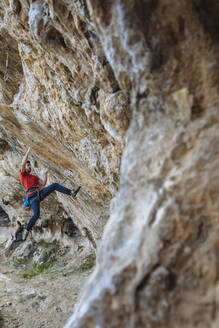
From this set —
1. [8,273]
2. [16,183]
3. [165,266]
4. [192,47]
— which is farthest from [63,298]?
[192,47]

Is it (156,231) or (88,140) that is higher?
(88,140)

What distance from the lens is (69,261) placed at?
29.1 feet

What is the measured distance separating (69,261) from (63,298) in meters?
2.30

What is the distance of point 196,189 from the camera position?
1762 mm

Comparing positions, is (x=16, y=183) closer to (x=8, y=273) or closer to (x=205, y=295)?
(x=8, y=273)

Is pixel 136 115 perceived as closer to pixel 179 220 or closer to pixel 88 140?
pixel 179 220

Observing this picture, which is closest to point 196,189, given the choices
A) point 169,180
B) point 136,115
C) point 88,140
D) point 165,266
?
point 169,180

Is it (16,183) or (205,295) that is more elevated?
(16,183)

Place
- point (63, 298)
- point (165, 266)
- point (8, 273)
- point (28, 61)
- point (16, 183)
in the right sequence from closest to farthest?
point (165, 266) < point (28, 61) < point (63, 298) < point (8, 273) < point (16, 183)

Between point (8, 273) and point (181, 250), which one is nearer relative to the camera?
point (181, 250)

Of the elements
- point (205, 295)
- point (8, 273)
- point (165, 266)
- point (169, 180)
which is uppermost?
point (169, 180)

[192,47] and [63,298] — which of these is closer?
[192,47]

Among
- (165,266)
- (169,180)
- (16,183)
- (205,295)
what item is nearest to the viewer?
(205,295)

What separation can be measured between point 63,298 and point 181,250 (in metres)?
5.89
